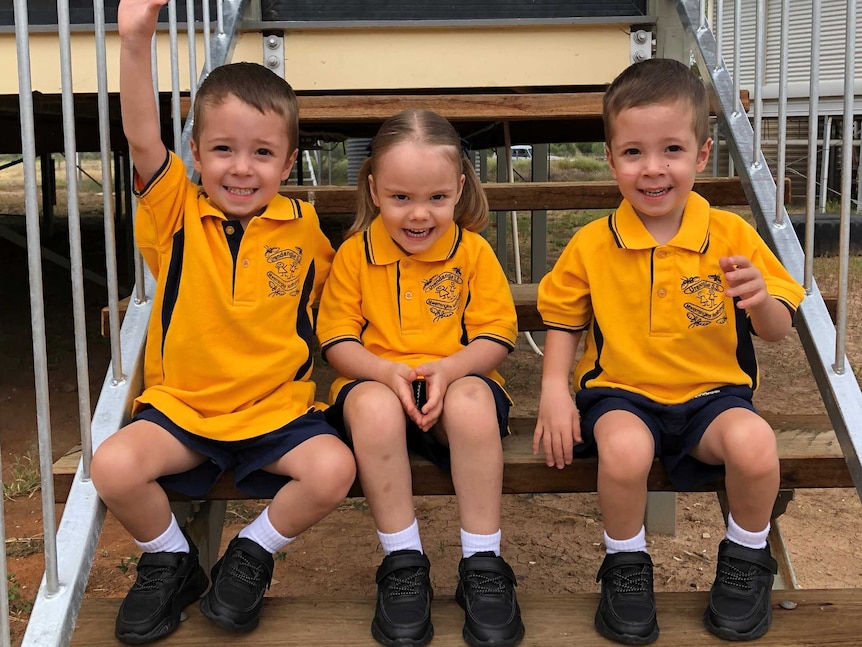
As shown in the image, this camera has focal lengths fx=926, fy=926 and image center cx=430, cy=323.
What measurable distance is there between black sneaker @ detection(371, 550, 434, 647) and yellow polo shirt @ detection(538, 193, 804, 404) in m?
0.51

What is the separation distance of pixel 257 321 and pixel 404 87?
153 cm

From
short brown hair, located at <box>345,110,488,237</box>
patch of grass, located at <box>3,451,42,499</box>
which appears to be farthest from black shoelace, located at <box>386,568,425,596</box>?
patch of grass, located at <box>3,451,42,499</box>

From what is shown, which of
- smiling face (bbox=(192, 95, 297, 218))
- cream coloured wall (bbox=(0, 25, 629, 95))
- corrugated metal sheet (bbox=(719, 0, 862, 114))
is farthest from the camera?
corrugated metal sheet (bbox=(719, 0, 862, 114))

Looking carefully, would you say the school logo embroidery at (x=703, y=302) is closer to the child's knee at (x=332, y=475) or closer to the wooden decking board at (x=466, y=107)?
the child's knee at (x=332, y=475)

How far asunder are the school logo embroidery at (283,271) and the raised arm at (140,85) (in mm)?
276

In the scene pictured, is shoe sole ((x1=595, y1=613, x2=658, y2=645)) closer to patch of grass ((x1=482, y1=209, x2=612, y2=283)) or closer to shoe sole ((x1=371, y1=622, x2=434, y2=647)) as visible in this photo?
shoe sole ((x1=371, y1=622, x2=434, y2=647))

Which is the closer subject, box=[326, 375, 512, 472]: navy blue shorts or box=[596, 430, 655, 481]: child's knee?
box=[596, 430, 655, 481]: child's knee

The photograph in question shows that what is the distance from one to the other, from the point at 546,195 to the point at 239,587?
1311 millimetres

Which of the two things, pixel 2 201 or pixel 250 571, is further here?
pixel 2 201

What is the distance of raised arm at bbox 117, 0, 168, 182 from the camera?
5.26ft

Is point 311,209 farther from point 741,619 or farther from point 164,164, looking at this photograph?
point 741,619

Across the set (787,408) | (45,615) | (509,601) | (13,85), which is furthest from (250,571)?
(787,408)

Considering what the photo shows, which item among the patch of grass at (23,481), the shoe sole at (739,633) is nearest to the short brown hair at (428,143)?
the shoe sole at (739,633)

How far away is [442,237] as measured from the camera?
1.93m
